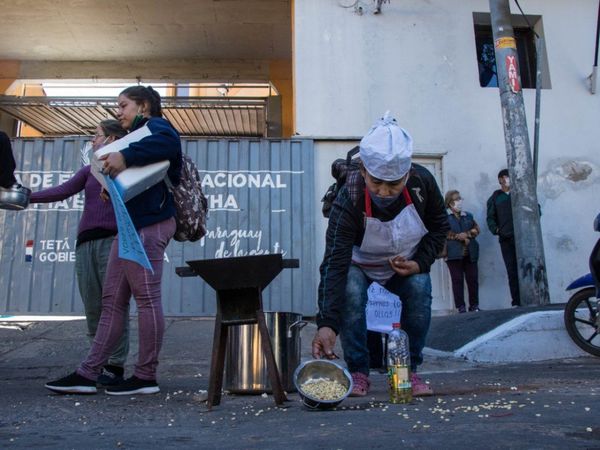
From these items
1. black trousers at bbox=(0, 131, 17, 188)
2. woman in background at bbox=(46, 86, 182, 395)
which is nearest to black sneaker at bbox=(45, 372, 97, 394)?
woman in background at bbox=(46, 86, 182, 395)

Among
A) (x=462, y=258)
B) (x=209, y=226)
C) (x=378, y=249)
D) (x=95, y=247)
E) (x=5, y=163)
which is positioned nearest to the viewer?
(x=378, y=249)

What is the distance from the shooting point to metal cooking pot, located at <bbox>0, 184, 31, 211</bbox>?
4137mm

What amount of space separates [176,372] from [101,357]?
57.9 inches

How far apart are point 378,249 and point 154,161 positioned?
56.1 inches

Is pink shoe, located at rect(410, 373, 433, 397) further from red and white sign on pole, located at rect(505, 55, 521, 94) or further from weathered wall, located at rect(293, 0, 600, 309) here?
weathered wall, located at rect(293, 0, 600, 309)

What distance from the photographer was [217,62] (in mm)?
12500

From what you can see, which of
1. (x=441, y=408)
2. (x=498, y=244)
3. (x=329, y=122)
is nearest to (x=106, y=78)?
(x=329, y=122)

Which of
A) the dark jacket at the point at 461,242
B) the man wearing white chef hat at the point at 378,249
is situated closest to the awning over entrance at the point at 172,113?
the dark jacket at the point at 461,242

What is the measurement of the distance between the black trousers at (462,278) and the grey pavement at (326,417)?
11.1 ft

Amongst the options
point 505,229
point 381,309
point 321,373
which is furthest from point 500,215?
point 321,373

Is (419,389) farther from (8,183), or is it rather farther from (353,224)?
(8,183)

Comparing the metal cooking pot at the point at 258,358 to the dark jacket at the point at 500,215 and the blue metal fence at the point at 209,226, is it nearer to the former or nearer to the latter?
the blue metal fence at the point at 209,226

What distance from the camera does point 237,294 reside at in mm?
3518

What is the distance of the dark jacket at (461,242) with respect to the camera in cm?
825
